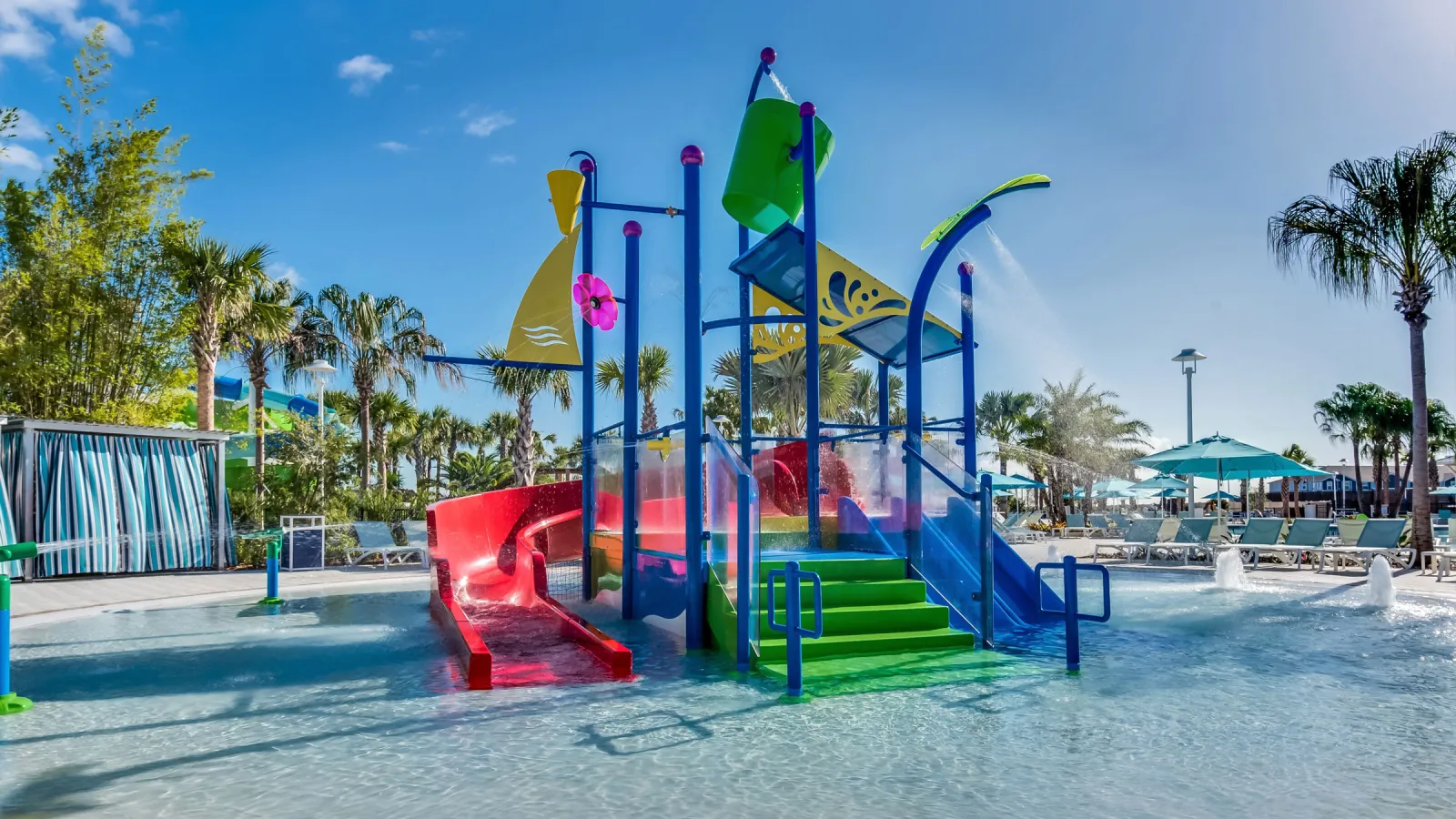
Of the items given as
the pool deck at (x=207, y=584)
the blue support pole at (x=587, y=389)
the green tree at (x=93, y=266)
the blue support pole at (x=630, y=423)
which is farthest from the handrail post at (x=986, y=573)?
the green tree at (x=93, y=266)

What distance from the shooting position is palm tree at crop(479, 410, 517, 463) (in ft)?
186

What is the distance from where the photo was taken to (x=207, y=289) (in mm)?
18125

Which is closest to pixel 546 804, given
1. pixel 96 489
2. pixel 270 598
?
pixel 270 598

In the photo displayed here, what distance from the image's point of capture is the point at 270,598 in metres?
12.4

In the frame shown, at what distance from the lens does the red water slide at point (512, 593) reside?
7.34 meters

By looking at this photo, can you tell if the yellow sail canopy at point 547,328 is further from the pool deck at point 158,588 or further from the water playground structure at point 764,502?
the pool deck at point 158,588

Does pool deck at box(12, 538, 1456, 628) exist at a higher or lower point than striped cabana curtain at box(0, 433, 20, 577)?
lower

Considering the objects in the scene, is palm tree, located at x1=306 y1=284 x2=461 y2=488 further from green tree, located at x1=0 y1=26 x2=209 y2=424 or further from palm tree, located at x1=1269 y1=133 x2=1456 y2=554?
palm tree, located at x1=1269 y1=133 x2=1456 y2=554

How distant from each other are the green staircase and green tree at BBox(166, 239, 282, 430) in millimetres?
14388

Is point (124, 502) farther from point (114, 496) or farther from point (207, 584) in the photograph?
point (207, 584)

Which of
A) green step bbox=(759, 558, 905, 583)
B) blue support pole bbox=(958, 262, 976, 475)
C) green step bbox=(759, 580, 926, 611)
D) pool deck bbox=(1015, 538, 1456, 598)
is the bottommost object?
pool deck bbox=(1015, 538, 1456, 598)

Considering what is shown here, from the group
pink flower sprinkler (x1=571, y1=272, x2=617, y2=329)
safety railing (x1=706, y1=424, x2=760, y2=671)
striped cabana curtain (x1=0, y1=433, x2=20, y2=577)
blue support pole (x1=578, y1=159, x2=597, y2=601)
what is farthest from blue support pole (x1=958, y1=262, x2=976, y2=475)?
striped cabana curtain (x1=0, y1=433, x2=20, y2=577)

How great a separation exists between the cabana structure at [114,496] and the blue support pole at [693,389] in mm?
10439

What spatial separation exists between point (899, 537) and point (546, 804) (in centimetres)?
582
